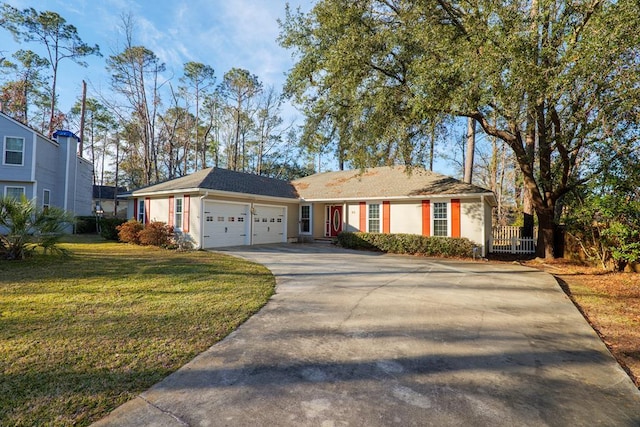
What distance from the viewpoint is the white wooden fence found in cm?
1437

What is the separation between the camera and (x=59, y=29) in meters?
23.0

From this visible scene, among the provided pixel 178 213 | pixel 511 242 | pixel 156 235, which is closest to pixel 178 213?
pixel 178 213

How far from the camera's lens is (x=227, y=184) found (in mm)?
14141

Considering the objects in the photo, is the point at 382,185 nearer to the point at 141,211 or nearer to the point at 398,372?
the point at 141,211

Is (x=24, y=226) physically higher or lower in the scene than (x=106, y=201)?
lower

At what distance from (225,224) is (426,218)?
29.9 feet

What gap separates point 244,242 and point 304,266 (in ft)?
20.6

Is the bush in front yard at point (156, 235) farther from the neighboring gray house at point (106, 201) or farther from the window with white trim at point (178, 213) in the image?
the neighboring gray house at point (106, 201)

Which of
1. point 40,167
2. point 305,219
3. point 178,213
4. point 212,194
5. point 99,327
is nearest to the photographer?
point 99,327

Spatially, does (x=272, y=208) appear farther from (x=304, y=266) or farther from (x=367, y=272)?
(x=367, y=272)

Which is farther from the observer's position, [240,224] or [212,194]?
[240,224]

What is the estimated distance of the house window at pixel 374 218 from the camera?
592 inches

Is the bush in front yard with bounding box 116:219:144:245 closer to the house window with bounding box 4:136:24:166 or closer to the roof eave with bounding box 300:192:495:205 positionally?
the house window with bounding box 4:136:24:166

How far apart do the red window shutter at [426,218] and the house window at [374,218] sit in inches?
86.5
